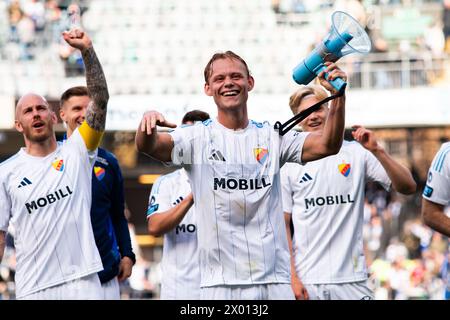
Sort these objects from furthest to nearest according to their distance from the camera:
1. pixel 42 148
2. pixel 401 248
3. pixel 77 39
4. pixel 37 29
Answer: pixel 401 248, pixel 37 29, pixel 42 148, pixel 77 39

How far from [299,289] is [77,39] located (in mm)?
2778

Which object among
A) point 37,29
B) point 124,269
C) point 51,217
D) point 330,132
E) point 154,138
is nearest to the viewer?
point 154,138

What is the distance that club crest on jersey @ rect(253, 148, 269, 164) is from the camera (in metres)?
5.71

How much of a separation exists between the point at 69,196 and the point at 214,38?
20.2 metres

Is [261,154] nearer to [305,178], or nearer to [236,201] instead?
[236,201]

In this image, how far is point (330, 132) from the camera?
18.4 ft

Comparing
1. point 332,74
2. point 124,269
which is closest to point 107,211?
point 124,269

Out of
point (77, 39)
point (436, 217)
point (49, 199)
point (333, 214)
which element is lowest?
point (333, 214)

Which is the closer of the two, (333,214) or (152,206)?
(333,214)

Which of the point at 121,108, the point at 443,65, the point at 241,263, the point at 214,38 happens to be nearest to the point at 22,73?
the point at 121,108

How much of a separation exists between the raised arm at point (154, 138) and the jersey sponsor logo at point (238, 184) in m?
0.30

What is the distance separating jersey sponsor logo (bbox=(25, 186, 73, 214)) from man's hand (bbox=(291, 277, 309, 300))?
2.12 m

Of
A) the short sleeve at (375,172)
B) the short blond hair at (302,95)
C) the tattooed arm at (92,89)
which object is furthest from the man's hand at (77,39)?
the short sleeve at (375,172)

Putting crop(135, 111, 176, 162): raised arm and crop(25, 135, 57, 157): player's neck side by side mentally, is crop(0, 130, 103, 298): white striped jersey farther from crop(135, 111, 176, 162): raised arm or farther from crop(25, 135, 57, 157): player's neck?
crop(135, 111, 176, 162): raised arm
